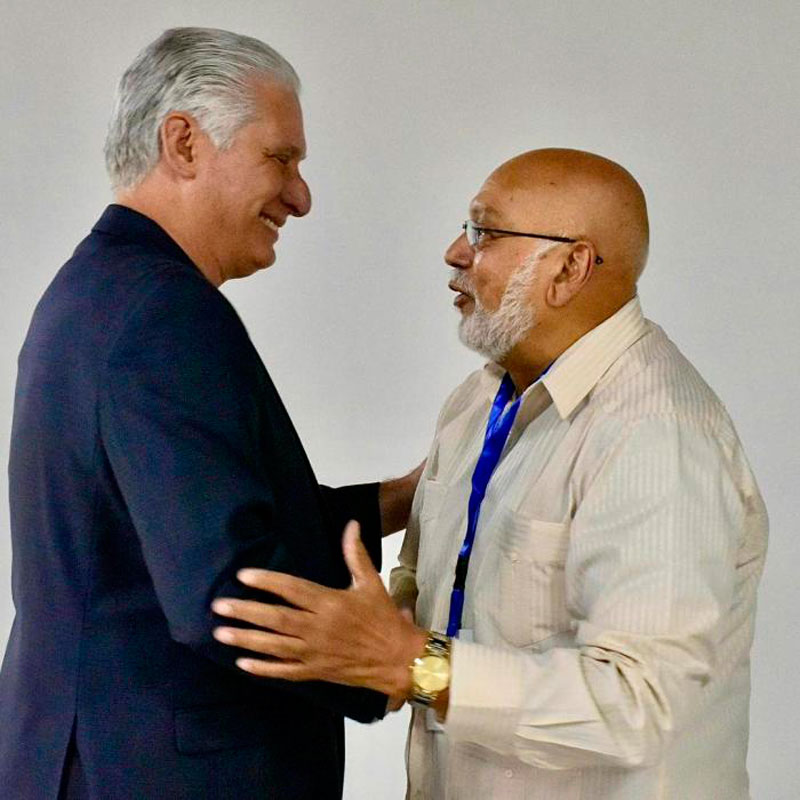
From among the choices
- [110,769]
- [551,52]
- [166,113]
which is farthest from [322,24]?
[110,769]

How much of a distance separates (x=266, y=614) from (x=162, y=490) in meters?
0.21

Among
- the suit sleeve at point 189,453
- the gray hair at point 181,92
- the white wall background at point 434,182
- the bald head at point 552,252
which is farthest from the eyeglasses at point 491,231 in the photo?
the white wall background at point 434,182

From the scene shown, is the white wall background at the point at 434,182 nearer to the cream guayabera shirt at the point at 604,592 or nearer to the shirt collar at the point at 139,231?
the cream guayabera shirt at the point at 604,592

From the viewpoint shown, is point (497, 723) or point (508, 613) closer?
point (497, 723)

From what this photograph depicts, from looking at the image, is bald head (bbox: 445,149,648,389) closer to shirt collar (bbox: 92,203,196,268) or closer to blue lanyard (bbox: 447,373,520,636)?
blue lanyard (bbox: 447,373,520,636)

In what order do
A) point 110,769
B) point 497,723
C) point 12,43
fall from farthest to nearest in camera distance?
point 12,43 < point 110,769 < point 497,723

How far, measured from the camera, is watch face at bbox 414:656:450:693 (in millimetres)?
1722

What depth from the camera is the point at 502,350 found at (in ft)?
6.89

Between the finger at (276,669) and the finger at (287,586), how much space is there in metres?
0.09

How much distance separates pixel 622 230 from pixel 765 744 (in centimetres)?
222

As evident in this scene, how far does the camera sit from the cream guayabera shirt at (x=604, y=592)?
172 centimetres

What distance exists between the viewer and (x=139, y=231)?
1950 mm

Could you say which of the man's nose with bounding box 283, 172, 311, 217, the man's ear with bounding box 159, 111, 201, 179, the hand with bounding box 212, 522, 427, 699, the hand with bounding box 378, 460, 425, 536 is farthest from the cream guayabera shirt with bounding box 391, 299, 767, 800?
the man's ear with bounding box 159, 111, 201, 179

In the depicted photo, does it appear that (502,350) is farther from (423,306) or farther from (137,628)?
(423,306)
